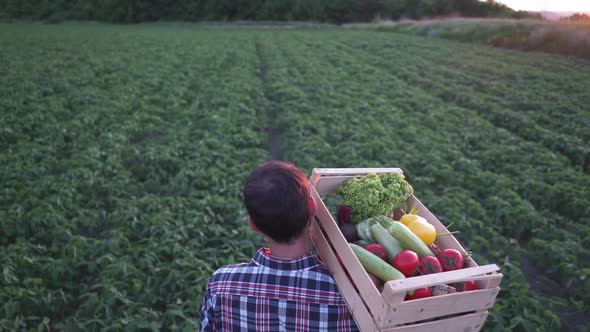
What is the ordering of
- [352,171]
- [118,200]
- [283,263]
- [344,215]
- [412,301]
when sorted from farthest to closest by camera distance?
[118,200], [352,171], [344,215], [283,263], [412,301]

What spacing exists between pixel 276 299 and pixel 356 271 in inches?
16.5

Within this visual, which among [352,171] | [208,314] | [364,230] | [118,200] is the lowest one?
Answer: [118,200]

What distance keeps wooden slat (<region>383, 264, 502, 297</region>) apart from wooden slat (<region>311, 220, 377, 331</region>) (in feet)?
0.67

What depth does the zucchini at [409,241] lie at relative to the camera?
1.99m

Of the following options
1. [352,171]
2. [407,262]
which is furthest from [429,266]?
[352,171]

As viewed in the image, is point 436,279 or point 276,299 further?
point 276,299

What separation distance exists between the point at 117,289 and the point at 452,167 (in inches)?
250

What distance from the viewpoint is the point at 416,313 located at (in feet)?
5.52

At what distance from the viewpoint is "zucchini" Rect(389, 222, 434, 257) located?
199 cm

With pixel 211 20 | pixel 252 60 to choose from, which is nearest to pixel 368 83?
pixel 252 60

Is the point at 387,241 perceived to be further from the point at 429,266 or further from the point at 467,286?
the point at 467,286

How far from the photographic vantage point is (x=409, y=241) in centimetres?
201

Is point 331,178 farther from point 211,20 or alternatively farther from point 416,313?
point 211,20

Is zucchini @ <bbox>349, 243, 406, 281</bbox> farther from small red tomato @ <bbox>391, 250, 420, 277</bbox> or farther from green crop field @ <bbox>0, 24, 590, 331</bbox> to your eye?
green crop field @ <bbox>0, 24, 590, 331</bbox>
